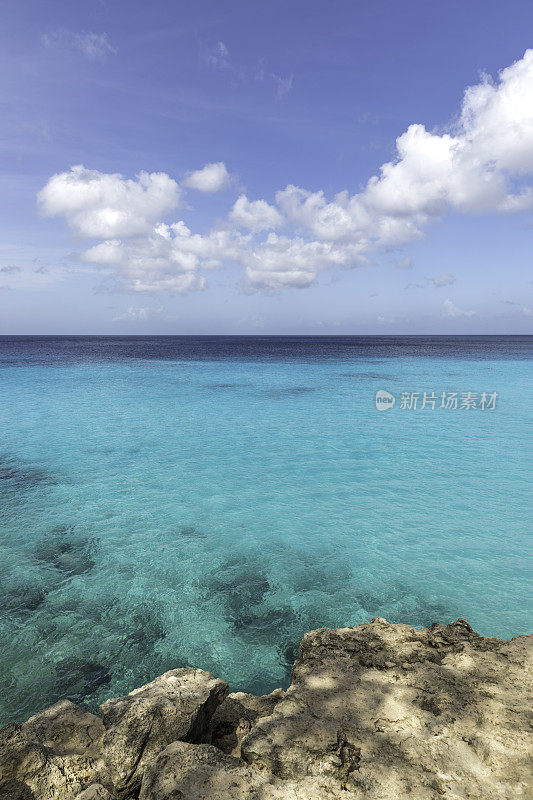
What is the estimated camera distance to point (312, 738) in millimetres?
3457

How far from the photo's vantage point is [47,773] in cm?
342

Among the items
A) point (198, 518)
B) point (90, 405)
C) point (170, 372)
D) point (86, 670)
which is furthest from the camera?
point (170, 372)

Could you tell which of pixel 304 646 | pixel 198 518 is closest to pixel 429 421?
pixel 198 518

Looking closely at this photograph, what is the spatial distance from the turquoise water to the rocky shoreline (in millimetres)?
1551

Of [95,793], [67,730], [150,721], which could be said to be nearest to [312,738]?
[150,721]

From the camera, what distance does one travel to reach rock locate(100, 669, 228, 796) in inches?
137

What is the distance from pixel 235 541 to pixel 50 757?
5789 millimetres

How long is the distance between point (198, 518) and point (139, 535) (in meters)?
1.52

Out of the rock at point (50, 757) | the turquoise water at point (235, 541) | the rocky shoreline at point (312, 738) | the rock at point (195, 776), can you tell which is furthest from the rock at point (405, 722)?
the turquoise water at point (235, 541)

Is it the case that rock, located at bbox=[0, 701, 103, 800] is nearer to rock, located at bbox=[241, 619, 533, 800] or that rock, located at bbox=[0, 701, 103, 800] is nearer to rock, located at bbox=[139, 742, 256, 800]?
rock, located at bbox=[139, 742, 256, 800]

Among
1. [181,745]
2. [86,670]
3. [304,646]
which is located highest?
[181,745]

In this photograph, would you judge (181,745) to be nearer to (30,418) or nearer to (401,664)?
(401,664)

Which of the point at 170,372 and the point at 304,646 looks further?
the point at 170,372

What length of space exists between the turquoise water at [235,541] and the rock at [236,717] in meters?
0.95
